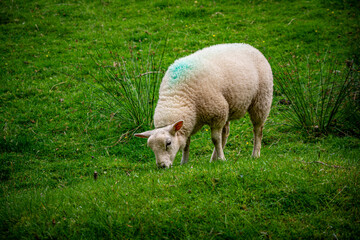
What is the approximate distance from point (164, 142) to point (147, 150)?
249cm

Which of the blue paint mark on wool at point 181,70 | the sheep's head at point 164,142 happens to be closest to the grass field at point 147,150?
the sheep's head at point 164,142

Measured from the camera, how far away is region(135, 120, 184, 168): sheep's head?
4478 mm

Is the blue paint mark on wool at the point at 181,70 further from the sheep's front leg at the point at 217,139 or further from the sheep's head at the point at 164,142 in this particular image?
the sheep's front leg at the point at 217,139

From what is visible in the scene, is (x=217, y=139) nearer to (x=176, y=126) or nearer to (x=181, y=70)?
(x=176, y=126)

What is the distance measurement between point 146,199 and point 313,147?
167 inches

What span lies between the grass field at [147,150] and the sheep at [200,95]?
53cm

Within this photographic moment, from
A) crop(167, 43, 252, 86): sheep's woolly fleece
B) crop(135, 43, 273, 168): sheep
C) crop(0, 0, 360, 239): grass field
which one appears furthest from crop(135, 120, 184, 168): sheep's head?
crop(167, 43, 252, 86): sheep's woolly fleece

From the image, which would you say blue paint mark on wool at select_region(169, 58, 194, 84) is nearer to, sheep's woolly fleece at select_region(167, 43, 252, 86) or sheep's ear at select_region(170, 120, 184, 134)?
sheep's woolly fleece at select_region(167, 43, 252, 86)

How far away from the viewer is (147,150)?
6871 mm

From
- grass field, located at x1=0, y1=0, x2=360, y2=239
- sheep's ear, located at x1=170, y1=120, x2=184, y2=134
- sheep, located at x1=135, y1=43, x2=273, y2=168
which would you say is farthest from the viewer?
sheep, located at x1=135, y1=43, x2=273, y2=168

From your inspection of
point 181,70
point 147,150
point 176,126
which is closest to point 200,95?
point 181,70

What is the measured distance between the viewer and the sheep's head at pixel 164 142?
14.7ft

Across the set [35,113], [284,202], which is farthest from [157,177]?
[35,113]

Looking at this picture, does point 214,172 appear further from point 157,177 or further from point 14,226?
point 14,226
